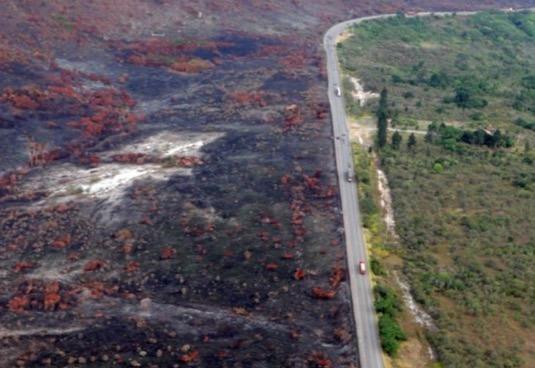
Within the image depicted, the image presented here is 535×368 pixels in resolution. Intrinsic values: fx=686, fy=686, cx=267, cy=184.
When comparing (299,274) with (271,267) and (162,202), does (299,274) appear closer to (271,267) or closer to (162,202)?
(271,267)

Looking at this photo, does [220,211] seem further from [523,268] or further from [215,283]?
[523,268]

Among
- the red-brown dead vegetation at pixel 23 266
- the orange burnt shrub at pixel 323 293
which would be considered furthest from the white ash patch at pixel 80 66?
the orange burnt shrub at pixel 323 293

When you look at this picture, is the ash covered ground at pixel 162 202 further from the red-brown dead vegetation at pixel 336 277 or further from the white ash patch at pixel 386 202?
the white ash patch at pixel 386 202

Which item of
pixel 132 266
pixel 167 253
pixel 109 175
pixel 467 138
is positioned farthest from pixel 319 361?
pixel 467 138

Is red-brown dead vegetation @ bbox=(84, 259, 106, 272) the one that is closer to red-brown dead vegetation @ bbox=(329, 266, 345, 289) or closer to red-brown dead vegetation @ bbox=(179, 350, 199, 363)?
red-brown dead vegetation @ bbox=(179, 350, 199, 363)

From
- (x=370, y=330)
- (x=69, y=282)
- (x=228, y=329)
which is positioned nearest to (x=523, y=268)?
(x=370, y=330)

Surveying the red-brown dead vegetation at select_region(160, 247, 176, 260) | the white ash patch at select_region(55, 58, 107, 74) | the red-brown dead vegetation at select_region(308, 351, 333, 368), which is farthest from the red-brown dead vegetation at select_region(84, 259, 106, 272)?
the white ash patch at select_region(55, 58, 107, 74)
